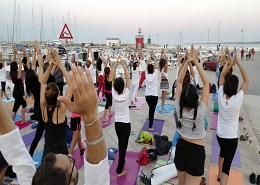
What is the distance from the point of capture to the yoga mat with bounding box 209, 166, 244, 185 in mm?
4346

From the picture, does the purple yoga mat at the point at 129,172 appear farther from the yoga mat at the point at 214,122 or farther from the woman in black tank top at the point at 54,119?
the yoga mat at the point at 214,122

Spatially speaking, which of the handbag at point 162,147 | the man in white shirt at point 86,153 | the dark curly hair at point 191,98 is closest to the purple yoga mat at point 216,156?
the handbag at point 162,147

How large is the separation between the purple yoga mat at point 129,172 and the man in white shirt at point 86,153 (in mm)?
3064

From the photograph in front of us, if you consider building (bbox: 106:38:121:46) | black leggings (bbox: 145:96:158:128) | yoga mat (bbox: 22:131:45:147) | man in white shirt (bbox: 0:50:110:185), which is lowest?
yoga mat (bbox: 22:131:45:147)

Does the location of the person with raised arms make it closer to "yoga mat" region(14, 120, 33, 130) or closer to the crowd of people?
the crowd of people

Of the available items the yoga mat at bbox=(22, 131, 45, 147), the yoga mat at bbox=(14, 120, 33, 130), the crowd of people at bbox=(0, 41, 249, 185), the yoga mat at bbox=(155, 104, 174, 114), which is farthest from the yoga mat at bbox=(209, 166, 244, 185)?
the yoga mat at bbox=(14, 120, 33, 130)

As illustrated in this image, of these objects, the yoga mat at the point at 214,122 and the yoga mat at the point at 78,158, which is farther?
the yoga mat at the point at 214,122

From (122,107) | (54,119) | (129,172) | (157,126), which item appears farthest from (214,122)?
(54,119)

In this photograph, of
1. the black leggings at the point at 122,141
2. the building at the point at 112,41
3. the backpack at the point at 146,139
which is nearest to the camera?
the black leggings at the point at 122,141

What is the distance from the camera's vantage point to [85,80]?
3.90 feet

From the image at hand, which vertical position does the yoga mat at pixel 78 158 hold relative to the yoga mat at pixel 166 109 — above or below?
below

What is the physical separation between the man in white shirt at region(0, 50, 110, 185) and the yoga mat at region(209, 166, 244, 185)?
3.70 m

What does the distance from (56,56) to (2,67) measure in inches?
303

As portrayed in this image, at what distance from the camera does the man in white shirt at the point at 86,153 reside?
1.20 metres
